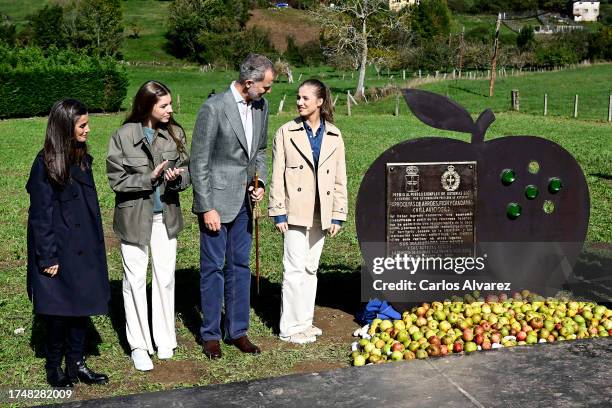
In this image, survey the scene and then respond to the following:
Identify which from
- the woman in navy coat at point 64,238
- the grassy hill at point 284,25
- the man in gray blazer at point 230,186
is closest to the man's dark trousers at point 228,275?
the man in gray blazer at point 230,186

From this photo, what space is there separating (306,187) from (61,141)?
6.21ft

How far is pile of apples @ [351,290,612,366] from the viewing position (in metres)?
6.03

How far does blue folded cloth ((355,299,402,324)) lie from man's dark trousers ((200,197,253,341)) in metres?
1.08

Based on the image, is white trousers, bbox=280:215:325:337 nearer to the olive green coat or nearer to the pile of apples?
the pile of apples

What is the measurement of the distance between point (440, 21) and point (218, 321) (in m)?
87.0

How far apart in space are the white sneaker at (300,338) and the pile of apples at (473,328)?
38 centimetres

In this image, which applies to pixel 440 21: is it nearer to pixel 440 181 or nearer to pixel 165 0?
pixel 165 0

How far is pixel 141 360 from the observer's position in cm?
593

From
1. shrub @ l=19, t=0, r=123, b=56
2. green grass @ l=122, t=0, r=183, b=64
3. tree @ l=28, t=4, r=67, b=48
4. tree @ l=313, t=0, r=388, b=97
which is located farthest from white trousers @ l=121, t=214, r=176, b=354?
green grass @ l=122, t=0, r=183, b=64

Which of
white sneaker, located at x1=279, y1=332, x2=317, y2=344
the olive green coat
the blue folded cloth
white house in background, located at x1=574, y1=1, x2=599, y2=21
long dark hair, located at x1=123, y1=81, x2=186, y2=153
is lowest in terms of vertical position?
white sneaker, located at x1=279, y1=332, x2=317, y2=344

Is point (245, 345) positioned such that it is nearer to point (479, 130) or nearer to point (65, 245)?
point (65, 245)

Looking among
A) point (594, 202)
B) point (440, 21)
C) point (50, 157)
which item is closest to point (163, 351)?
point (50, 157)

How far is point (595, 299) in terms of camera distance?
7.54 meters

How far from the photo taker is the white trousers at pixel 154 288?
5.87 meters
